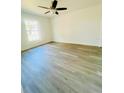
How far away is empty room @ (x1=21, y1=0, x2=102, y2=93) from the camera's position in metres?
2.94

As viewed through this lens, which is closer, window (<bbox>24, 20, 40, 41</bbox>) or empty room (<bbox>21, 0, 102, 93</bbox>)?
empty room (<bbox>21, 0, 102, 93</bbox>)

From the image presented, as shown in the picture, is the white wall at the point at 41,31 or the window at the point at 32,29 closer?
the white wall at the point at 41,31

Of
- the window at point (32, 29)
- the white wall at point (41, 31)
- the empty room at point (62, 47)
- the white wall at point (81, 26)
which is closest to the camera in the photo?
the empty room at point (62, 47)

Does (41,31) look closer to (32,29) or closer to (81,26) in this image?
(32,29)

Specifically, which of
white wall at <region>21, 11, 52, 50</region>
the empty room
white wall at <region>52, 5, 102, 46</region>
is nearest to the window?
the empty room

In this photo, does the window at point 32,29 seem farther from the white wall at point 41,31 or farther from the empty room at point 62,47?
the white wall at point 41,31

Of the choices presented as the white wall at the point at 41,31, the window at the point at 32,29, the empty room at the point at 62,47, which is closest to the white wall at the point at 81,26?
the empty room at the point at 62,47

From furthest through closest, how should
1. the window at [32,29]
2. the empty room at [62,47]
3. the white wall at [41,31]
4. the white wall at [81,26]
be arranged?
1. the window at [32,29]
2. the white wall at [41,31]
3. the white wall at [81,26]
4. the empty room at [62,47]

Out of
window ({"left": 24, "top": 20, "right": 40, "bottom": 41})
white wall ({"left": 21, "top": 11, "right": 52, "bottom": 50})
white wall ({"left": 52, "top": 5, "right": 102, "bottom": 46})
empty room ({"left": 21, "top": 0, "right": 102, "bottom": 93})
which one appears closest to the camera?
empty room ({"left": 21, "top": 0, "right": 102, "bottom": 93})

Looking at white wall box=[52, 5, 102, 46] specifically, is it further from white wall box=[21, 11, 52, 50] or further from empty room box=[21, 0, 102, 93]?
white wall box=[21, 11, 52, 50]

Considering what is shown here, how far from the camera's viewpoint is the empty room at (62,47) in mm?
2943
